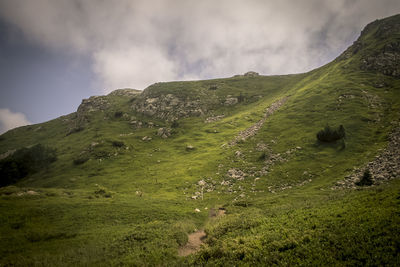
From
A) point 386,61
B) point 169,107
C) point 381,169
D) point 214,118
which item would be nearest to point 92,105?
point 169,107

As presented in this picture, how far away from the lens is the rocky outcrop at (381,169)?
81.1ft

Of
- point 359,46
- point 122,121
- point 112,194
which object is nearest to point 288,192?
point 112,194

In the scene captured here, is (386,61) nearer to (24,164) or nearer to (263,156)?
(263,156)

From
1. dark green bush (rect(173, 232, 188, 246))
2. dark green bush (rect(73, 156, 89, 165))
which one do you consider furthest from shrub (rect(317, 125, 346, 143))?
dark green bush (rect(73, 156, 89, 165))

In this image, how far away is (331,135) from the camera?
4284 cm

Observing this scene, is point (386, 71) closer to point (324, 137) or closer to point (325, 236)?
point (324, 137)

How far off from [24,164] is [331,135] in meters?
97.1

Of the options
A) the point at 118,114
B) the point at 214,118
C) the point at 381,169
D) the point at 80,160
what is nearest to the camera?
the point at 381,169

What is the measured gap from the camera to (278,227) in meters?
15.7

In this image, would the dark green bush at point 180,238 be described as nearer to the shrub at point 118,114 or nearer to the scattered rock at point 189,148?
the scattered rock at point 189,148

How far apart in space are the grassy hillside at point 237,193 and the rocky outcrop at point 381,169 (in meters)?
0.27

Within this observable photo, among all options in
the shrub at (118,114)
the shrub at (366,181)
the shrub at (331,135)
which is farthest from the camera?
the shrub at (118,114)

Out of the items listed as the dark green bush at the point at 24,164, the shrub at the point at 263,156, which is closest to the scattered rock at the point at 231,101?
the shrub at the point at 263,156

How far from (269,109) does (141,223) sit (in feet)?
277
